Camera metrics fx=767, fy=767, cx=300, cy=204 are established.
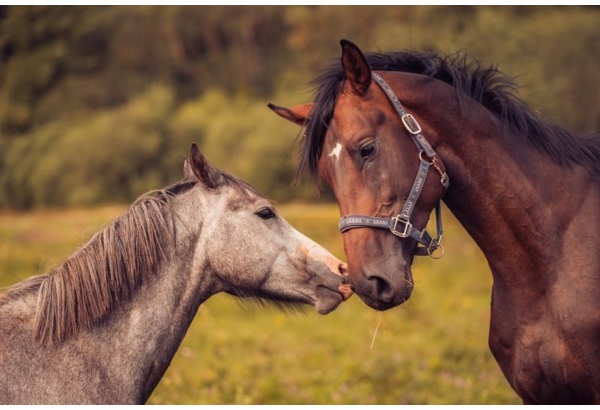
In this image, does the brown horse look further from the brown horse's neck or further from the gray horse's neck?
the gray horse's neck

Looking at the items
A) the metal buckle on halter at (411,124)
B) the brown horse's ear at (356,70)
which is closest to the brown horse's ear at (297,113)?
the brown horse's ear at (356,70)

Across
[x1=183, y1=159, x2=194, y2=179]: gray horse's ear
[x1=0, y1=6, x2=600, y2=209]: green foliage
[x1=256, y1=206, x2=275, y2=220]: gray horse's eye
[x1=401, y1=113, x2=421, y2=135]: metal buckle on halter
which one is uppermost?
[x1=401, y1=113, x2=421, y2=135]: metal buckle on halter

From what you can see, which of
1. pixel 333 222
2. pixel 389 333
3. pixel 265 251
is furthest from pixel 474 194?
→ pixel 333 222

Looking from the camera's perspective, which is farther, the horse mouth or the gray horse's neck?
the horse mouth

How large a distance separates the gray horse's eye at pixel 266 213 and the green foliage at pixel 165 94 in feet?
48.6

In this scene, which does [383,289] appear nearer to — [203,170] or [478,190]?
[478,190]

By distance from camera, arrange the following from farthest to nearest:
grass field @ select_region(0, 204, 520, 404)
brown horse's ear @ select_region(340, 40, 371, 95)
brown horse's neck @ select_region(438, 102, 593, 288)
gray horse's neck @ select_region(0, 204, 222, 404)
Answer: grass field @ select_region(0, 204, 520, 404)
brown horse's neck @ select_region(438, 102, 593, 288)
brown horse's ear @ select_region(340, 40, 371, 95)
gray horse's neck @ select_region(0, 204, 222, 404)

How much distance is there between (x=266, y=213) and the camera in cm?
429

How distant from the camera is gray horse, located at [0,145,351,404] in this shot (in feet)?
12.7

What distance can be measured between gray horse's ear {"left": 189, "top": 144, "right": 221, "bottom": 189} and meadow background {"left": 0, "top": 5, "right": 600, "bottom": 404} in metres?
0.66

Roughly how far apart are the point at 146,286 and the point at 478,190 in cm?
195

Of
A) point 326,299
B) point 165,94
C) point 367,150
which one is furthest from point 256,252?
point 165,94

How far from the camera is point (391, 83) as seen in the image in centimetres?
438

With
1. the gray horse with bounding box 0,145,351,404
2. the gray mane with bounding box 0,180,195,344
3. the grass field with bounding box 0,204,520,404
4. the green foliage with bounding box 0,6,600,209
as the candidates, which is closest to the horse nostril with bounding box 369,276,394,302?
the gray horse with bounding box 0,145,351,404
